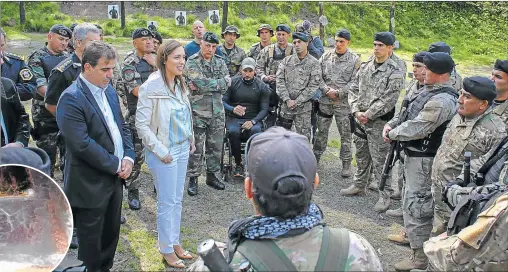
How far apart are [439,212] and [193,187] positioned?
3149mm

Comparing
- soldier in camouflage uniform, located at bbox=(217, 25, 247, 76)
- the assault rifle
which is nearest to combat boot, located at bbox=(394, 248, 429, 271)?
the assault rifle

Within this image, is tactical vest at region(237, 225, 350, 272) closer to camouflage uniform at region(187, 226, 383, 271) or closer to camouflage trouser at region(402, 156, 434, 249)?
camouflage uniform at region(187, 226, 383, 271)

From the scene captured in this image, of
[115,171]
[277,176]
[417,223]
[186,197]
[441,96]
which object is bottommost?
[186,197]

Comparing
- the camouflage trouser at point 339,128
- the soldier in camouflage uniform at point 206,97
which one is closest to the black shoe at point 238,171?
the soldier in camouflage uniform at point 206,97

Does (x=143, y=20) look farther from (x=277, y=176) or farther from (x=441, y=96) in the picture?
(x=277, y=176)

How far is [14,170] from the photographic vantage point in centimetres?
223

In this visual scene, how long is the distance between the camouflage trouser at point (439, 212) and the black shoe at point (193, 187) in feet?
10.1

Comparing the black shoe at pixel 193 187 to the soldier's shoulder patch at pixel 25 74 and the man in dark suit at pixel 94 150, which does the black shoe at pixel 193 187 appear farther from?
the man in dark suit at pixel 94 150

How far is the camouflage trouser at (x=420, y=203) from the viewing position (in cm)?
475

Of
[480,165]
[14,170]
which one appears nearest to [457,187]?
[480,165]

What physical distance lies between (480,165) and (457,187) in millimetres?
367

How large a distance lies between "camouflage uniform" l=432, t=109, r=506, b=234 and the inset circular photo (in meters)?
3.08

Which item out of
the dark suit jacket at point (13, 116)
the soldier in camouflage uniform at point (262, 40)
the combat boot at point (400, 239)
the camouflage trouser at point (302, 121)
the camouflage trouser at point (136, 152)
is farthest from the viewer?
the soldier in camouflage uniform at point (262, 40)

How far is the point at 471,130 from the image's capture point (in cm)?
407
